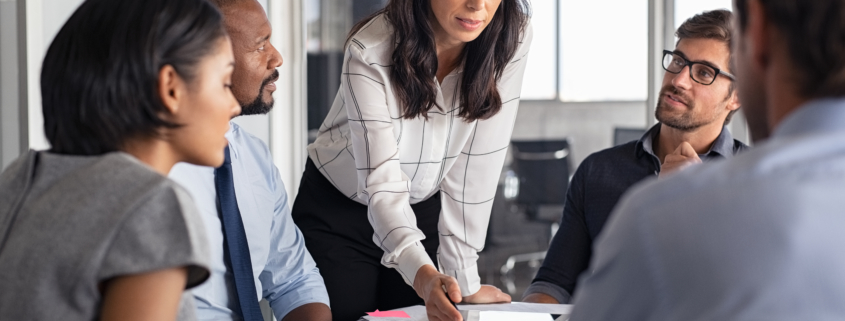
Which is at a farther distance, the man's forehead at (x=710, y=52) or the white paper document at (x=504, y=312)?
the man's forehead at (x=710, y=52)

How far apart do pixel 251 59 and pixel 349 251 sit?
0.53 metres

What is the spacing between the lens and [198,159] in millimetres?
886

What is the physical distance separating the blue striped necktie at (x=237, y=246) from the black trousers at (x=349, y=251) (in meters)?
0.43

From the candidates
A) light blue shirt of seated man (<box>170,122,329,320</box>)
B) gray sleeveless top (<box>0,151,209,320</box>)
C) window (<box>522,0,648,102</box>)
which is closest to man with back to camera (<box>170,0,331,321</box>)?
light blue shirt of seated man (<box>170,122,329,320</box>)

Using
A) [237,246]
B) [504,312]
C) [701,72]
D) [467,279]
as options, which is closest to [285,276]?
[237,246]

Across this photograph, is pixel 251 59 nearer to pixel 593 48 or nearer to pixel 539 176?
pixel 539 176

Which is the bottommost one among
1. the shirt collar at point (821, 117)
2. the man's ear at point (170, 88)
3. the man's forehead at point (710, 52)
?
the shirt collar at point (821, 117)

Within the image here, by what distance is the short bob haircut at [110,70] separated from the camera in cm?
78

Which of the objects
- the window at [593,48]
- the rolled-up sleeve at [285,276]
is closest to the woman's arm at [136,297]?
the rolled-up sleeve at [285,276]

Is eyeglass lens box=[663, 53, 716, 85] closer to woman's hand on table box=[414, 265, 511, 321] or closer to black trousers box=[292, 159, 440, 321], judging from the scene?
black trousers box=[292, 159, 440, 321]

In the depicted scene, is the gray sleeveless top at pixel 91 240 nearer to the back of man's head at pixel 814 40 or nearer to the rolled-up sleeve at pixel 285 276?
the back of man's head at pixel 814 40

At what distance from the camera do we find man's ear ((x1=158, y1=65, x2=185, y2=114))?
2.63 feet

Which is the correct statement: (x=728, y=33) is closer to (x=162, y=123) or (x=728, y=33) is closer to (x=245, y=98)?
(x=245, y=98)

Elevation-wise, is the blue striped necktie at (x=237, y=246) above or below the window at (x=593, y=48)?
below
